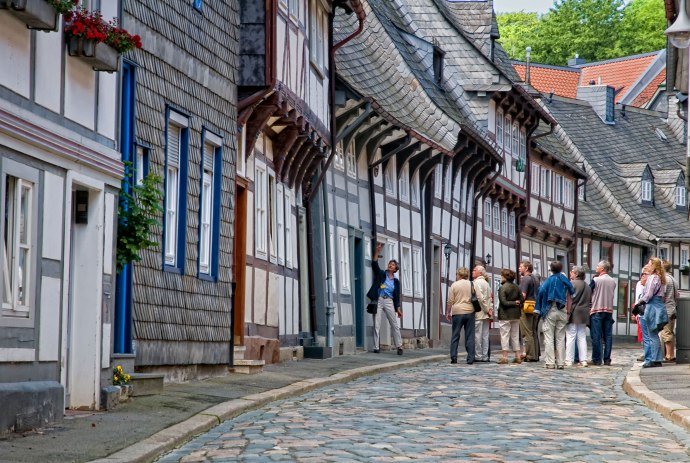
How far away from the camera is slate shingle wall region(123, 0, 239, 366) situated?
52.1 feet

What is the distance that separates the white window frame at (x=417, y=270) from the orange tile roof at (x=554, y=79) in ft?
144

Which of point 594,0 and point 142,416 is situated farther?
point 594,0

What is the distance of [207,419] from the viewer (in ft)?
42.0

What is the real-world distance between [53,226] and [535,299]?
15621mm

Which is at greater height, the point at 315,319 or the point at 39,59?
the point at 39,59

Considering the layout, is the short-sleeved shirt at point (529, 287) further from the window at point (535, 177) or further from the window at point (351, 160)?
the window at point (535, 177)

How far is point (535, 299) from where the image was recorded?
26.8m

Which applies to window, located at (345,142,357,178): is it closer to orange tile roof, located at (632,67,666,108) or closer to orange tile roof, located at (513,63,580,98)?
orange tile roof, located at (513,63,580,98)

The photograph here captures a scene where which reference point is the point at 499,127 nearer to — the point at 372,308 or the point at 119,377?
the point at 372,308

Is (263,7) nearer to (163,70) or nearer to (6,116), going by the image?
(163,70)

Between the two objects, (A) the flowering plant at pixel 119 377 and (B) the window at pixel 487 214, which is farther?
(B) the window at pixel 487 214

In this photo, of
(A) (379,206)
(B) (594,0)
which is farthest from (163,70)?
(B) (594,0)

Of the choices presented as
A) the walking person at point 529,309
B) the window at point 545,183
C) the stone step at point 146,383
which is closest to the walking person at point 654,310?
the walking person at point 529,309

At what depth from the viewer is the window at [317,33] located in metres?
25.0
